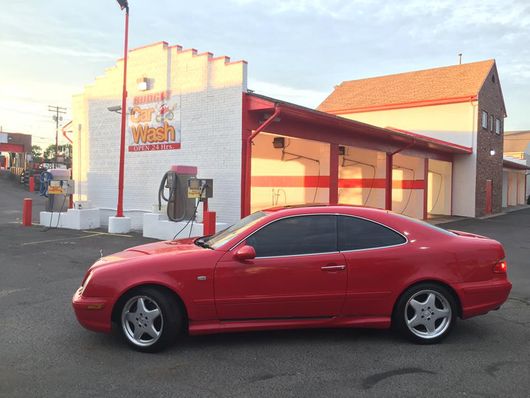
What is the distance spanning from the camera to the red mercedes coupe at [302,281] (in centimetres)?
447

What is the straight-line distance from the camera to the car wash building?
13.3 meters

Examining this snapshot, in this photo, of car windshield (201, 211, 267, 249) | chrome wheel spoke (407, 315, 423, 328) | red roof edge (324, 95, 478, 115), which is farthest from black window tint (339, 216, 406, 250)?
red roof edge (324, 95, 478, 115)

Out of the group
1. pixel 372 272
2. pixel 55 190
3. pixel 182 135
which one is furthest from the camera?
pixel 55 190

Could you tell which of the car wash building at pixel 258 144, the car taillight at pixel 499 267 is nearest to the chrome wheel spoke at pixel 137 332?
the car taillight at pixel 499 267

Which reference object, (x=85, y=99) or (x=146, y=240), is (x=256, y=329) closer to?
(x=146, y=240)

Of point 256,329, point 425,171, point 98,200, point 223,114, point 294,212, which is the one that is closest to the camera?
point 256,329

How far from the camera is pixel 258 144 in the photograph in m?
20.6

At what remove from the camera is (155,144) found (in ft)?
50.8

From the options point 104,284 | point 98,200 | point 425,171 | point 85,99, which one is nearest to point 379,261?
point 104,284

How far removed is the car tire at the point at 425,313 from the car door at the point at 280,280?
65 centimetres

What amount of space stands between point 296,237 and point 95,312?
2.03 m

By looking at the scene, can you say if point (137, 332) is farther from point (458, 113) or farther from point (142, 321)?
point (458, 113)

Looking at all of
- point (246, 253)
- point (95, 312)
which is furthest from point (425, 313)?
point (95, 312)

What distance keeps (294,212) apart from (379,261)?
3.18ft
